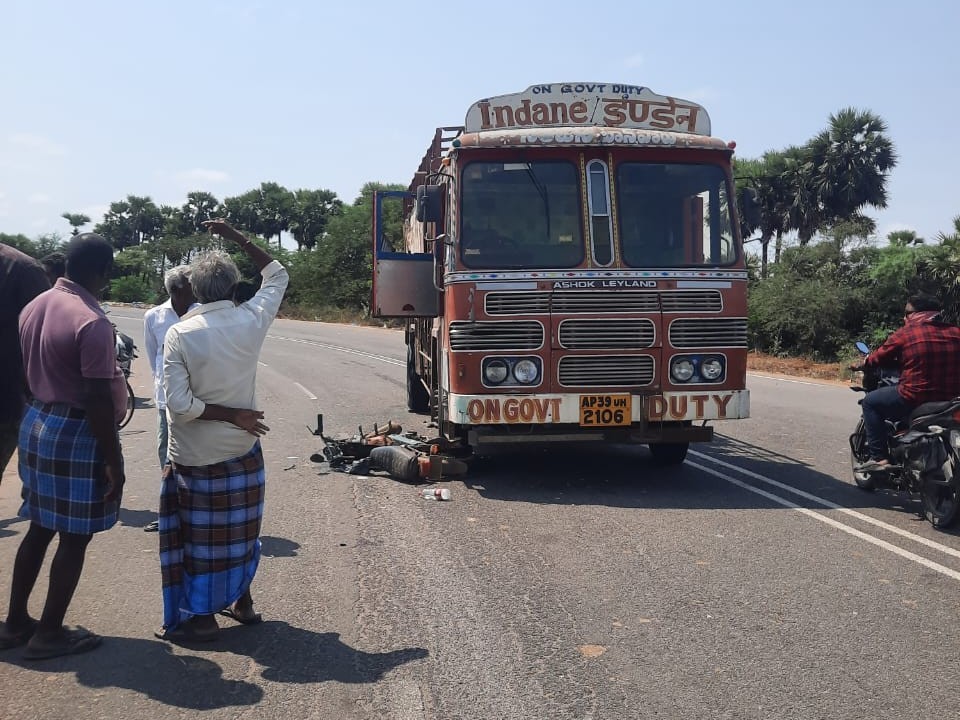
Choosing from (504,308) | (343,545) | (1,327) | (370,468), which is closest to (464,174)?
(504,308)

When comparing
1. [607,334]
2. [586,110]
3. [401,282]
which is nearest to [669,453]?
[607,334]

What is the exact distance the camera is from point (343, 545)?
641 centimetres

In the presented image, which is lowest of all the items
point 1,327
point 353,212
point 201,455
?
point 201,455

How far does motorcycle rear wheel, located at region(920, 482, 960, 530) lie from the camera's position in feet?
21.7

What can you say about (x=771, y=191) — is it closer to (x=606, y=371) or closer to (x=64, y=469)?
(x=606, y=371)

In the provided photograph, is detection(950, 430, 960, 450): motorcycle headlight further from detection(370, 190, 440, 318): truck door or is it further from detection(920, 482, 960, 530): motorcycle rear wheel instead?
detection(370, 190, 440, 318): truck door

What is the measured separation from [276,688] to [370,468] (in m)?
5.16

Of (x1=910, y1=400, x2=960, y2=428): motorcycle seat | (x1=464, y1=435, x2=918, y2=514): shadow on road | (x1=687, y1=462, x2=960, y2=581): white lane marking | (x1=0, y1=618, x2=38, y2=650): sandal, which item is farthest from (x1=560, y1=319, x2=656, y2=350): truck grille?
(x1=0, y1=618, x2=38, y2=650): sandal

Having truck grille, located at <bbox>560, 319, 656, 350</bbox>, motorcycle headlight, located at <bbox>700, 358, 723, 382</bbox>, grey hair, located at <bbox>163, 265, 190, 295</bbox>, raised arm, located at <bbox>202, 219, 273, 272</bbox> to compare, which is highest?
raised arm, located at <bbox>202, 219, 273, 272</bbox>

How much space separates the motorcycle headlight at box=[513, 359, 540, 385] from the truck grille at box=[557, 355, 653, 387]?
8.3 inches

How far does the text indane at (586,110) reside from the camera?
27.9 feet

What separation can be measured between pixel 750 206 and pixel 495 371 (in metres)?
2.95

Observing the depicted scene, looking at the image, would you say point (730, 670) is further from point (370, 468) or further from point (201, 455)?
point (370, 468)

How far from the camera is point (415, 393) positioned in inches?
540
